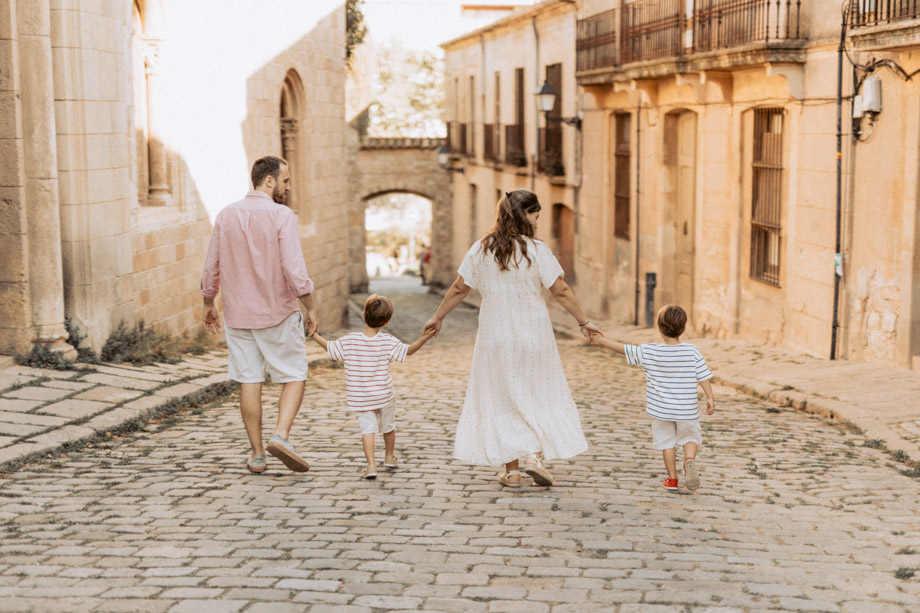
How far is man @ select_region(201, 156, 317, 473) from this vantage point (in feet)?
20.3

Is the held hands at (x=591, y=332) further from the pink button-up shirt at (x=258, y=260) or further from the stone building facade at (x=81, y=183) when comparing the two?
the stone building facade at (x=81, y=183)

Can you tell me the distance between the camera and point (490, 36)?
28.5 metres

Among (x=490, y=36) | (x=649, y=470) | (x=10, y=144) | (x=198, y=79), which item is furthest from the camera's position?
(x=490, y=36)

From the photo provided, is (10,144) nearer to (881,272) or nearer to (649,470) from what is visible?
(649,470)

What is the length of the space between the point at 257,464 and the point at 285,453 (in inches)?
11.3

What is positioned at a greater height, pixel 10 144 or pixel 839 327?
pixel 10 144

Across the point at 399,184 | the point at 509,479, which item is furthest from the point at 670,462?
the point at 399,184

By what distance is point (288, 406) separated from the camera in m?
6.26

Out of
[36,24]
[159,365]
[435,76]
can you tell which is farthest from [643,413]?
[435,76]

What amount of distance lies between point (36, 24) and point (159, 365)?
9.45 ft

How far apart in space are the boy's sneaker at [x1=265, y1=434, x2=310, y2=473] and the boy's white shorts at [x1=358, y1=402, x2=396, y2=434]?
0.38 metres

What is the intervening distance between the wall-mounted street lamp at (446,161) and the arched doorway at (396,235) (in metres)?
15.3

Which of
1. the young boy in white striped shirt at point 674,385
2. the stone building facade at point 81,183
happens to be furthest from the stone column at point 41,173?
the young boy in white striped shirt at point 674,385

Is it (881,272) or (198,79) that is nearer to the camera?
(881,272)
